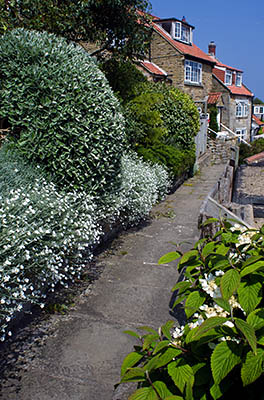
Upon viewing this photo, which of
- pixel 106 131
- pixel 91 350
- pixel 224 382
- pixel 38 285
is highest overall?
pixel 106 131

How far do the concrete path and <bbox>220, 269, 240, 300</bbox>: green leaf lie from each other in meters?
0.72

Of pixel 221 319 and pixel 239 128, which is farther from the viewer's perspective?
pixel 239 128

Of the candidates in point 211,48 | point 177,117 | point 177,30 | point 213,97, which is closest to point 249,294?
point 177,117

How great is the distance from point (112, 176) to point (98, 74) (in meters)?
1.63

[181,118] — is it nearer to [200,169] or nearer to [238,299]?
[200,169]

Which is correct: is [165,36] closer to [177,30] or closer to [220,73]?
[177,30]

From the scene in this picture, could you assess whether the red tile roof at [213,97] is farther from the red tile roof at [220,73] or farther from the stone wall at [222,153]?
the stone wall at [222,153]

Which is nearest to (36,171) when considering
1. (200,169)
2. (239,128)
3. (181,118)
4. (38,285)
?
(38,285)

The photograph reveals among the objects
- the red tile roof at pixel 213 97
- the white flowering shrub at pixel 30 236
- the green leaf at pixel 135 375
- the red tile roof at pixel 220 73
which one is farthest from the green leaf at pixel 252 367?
the red tile roof at pixel 220 73

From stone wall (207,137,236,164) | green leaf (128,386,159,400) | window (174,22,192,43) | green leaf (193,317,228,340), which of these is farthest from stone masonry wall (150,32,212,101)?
green leaf (128,386,159,400)

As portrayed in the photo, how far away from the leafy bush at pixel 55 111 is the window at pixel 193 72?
70.2ft

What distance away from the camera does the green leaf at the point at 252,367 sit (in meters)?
1.13

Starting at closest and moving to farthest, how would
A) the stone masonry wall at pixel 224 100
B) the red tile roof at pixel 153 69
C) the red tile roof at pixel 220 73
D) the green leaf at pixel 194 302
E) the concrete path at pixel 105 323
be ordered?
the green leaf at pixel 194 302, the concrete path at pixel 105 323, the red tile roof at pixel 153 69, the stone masonry wall at pixel 224 100, the red tile roof at pixel 220 73

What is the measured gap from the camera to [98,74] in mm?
5465
